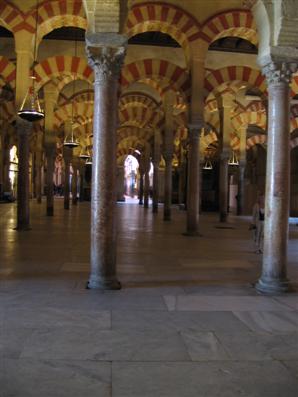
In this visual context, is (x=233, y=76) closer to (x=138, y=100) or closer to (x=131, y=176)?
(x=138, y=100)

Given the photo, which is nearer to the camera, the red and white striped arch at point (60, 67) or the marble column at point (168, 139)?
the red and white striped arch at point (60, 67)

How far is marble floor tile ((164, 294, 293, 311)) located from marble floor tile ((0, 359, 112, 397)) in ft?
4.61

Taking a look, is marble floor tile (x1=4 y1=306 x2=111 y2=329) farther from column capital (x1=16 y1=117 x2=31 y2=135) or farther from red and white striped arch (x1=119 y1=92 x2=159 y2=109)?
red and white striped arch (x1=119 y1=92 x2=159 y2=109)

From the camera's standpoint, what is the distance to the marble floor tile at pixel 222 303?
387 cm

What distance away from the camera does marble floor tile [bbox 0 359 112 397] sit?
87.4 inches

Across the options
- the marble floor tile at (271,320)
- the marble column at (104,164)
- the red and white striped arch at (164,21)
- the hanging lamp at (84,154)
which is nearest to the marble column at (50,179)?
the hanging lamp at (84,154)

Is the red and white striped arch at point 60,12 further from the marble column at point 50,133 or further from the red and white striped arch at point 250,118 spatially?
the red and white striped arch at point 250,118

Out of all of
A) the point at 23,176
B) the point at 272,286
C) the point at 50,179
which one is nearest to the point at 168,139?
the point at 50,179

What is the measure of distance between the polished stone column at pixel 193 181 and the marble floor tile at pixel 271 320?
5.80 m

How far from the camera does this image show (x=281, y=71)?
15.3ft

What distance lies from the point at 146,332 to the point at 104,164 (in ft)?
6.26

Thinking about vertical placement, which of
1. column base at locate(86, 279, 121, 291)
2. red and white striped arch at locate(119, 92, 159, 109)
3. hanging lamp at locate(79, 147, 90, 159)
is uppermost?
red and white striped arch at locate(119, 92, 159, 109)

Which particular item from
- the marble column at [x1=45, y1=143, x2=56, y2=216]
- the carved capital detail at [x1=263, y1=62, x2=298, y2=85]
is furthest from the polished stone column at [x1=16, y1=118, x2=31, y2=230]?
the carved capital detail at [x1=263, y1=62, x2=298, y2=85]

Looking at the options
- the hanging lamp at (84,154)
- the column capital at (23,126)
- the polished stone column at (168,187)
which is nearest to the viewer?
the column capital at (23,126)
